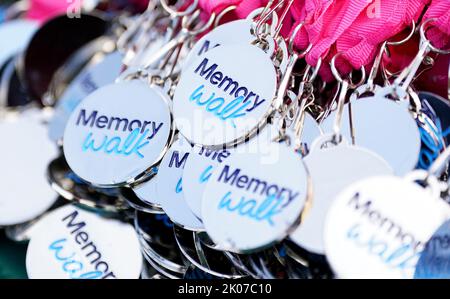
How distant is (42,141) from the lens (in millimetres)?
917

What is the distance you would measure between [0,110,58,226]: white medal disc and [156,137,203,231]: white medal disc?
0.21 meters

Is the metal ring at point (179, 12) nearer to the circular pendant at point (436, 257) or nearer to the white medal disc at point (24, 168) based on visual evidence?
the white medal disc at point (24, 168)

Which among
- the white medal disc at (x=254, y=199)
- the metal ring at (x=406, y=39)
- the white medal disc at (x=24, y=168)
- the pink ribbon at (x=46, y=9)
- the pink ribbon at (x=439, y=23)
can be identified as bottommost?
the white medal disc at (x=24, y=168)

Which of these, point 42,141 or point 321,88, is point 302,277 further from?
point 42,141

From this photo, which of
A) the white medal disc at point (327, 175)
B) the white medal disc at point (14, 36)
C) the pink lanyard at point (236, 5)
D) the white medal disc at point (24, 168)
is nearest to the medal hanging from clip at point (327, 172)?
the white medal disc at point (327, 175)

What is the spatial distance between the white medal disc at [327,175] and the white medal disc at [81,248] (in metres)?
0.23

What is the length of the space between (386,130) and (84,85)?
458 millimetres

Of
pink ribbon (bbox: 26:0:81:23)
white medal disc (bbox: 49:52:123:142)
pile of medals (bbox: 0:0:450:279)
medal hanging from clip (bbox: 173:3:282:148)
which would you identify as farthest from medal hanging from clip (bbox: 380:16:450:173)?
pink ribbon (bbox: 26:0:81:23)

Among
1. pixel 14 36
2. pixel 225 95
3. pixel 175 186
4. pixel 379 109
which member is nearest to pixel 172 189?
pixel 175 186

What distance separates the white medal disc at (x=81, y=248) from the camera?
29.0 inches

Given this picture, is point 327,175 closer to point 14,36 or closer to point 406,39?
point 406,39

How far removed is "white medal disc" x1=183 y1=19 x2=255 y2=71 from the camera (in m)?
0.76

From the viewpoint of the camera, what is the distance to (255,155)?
644mm

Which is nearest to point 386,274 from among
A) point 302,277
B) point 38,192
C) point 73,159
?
point 302,277
